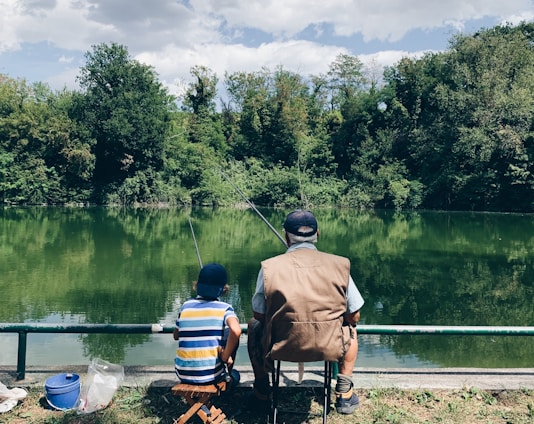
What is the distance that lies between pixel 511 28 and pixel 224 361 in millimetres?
40627

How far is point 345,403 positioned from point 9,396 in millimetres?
2002

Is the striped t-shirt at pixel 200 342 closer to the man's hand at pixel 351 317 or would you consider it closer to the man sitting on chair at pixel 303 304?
the man sitting on chair at pixel 303 304

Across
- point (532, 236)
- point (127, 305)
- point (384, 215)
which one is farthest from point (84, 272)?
point (384, 215)

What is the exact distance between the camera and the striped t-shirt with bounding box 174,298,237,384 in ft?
9.53

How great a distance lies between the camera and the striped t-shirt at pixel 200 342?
291cm

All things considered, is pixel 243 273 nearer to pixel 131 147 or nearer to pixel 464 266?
pixel 464 266

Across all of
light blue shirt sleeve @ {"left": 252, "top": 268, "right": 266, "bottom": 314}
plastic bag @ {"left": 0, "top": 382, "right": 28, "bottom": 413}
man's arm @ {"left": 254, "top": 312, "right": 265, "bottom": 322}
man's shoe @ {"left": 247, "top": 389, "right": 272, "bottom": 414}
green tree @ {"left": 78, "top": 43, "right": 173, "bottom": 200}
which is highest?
green tree @ {"left": 78, "top": 43, "right": 173, "bottom": 200}

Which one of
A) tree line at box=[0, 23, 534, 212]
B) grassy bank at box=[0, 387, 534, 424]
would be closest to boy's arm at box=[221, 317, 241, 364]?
grassy bank at box=[0, 387, 534, 424]

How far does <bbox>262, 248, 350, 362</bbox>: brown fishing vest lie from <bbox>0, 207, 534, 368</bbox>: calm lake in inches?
142

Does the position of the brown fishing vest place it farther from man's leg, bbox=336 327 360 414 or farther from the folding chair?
man's leg, bbox=336 327 360 414

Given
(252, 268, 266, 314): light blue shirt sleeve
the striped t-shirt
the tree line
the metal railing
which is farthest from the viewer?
the tree line

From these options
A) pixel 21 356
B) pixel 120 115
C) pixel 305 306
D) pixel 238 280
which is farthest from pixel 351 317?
pixel 120 115

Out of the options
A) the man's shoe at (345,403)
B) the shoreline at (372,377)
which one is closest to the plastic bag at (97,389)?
the shoreline at (372,377)

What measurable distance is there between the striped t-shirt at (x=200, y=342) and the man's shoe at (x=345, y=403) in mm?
774
